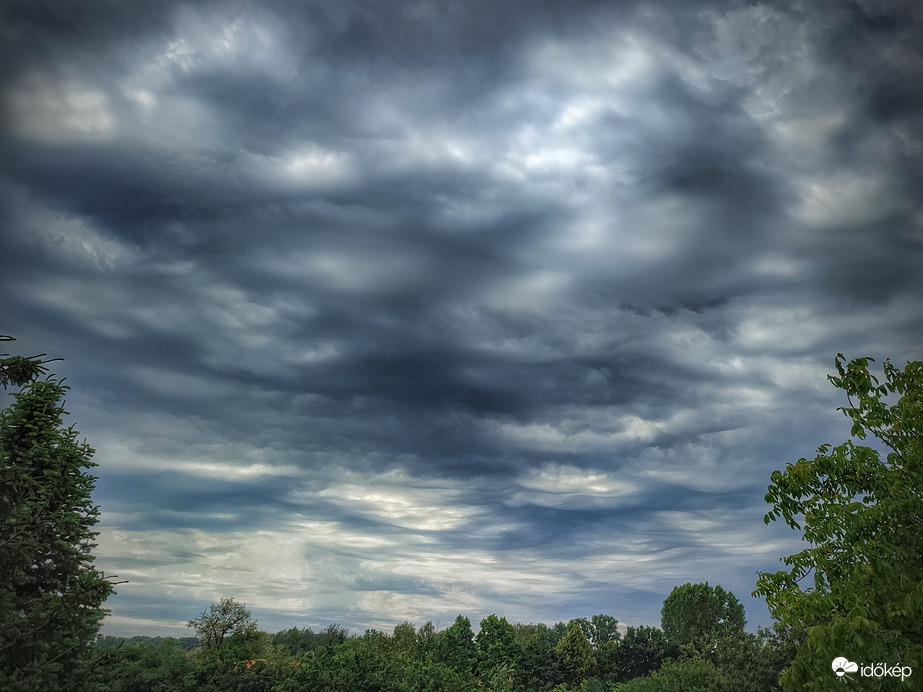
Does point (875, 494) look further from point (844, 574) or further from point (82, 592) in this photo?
point (82, 592)

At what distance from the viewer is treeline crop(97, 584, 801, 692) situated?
199ft

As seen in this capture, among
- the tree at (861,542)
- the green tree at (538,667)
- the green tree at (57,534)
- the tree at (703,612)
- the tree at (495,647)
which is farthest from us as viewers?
the tree at (703,612)

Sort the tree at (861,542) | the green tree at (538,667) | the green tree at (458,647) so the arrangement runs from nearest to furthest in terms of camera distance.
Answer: the tree at (861,542) < the green tree at (458,647) < the green tree at (538,667)

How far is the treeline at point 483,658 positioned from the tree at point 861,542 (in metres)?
26.4

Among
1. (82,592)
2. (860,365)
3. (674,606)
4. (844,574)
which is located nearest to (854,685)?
(844,574)

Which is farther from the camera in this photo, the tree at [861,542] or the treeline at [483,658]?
the treeline at [483,658]

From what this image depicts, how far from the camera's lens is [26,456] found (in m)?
29.2

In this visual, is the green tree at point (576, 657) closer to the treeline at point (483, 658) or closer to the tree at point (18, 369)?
the treeline at point (483, 658)

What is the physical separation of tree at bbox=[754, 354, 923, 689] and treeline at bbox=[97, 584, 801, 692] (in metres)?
26.4

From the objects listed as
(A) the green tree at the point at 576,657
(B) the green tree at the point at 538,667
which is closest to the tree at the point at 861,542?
(B) the green tree at the point at 538,667

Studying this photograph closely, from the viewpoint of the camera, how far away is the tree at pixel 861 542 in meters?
12.3

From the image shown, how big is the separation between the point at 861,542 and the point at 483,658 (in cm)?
9182

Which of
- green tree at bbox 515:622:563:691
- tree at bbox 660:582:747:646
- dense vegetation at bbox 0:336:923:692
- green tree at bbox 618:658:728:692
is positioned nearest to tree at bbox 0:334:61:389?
dense vegetation at bbox 0:336:923:692

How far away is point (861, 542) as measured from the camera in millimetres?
14055
